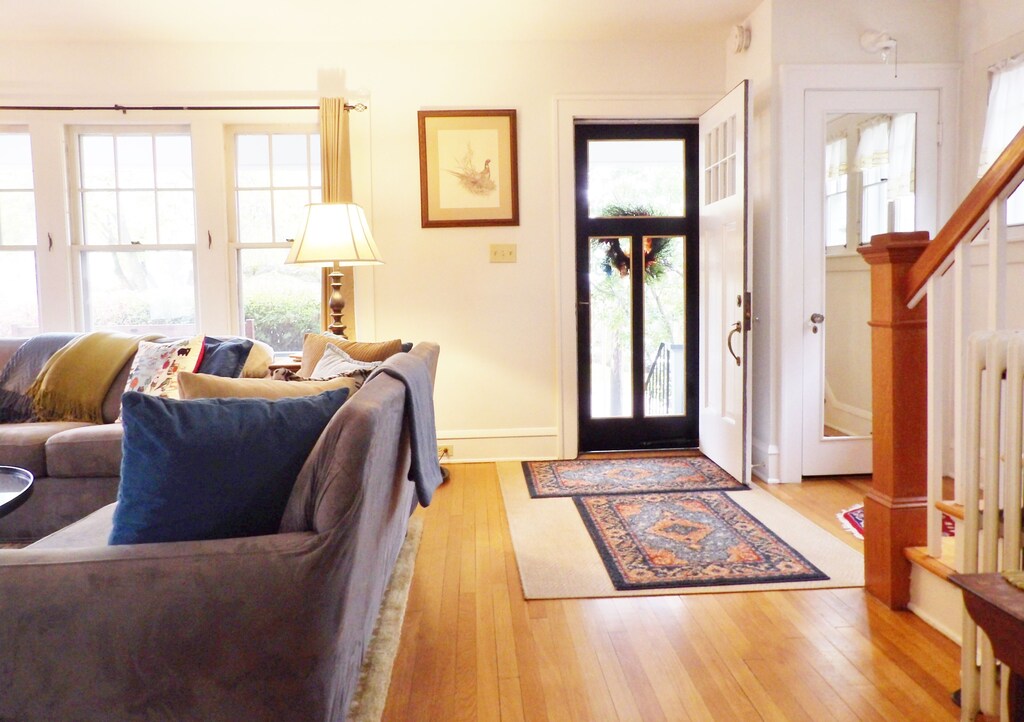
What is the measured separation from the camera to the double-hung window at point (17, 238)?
13.5 feet

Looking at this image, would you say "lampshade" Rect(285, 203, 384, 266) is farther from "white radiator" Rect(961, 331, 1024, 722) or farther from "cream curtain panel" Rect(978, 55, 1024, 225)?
"cream curtain panel" Rect(978, 55, 1024, 225)

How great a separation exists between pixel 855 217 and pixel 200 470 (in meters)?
3.51

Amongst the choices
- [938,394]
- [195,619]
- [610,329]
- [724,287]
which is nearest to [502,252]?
[610,329]

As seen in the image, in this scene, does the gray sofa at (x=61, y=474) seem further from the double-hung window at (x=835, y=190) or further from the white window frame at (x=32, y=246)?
the double-hung window at (x=835, y=190)

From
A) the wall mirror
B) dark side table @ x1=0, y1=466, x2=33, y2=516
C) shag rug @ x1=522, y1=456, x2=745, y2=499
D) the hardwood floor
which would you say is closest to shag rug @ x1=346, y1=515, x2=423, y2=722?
the hardwood floor

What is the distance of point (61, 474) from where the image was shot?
2.99 meters

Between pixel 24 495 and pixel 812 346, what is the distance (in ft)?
11.2

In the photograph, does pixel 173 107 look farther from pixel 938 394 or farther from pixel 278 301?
pixel 938 394

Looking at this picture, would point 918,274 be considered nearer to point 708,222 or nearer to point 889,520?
point 889,520

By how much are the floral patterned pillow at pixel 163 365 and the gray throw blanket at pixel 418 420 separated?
1.42m

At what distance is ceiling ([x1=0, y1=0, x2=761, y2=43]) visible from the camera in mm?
3596

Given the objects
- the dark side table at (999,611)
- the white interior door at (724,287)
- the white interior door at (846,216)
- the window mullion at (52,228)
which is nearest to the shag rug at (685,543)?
the white interior door at (724,287)

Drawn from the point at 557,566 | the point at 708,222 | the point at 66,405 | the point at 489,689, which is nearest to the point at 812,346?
the point at 708,222

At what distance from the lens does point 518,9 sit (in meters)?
3.70
